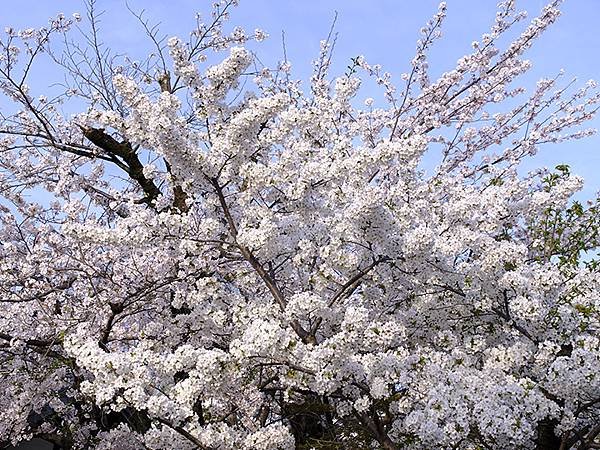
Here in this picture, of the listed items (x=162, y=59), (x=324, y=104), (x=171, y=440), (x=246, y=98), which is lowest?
(x=171, y=440)

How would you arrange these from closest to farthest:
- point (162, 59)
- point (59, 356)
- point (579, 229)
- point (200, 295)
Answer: point (200, 295) < point (579, 229) < point (59, 356) < point (162, 59)

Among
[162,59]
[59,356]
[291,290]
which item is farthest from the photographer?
[162,59]

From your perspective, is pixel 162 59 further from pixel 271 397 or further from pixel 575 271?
pixel 575 271

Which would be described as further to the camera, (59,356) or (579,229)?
(59,356)

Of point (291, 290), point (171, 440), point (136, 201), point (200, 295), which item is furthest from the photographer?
point (136, 201)

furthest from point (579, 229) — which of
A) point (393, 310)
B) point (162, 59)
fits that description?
point (162, 59)

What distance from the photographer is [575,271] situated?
20.2ft

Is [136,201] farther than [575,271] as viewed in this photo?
Yes

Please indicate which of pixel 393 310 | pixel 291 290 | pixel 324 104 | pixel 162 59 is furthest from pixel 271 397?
pixel 162 59

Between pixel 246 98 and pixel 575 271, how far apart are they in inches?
163

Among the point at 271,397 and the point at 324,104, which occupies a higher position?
the point at 324,104

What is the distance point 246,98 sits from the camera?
818 cm

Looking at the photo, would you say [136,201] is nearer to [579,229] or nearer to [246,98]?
[246,98]

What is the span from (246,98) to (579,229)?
3953 mm
